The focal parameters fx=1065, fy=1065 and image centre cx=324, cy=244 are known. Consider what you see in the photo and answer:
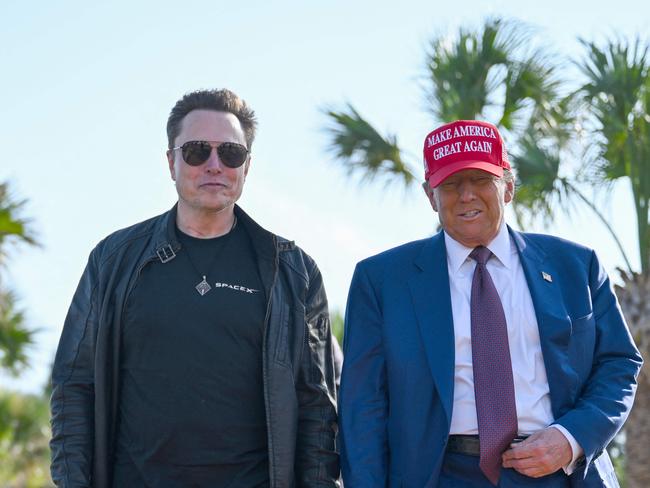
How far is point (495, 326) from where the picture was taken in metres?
3.98

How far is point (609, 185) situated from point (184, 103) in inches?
243

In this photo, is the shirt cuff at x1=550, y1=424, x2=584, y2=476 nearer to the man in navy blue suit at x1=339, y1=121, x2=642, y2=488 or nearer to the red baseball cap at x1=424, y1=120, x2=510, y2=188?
the man in navy blue suit at x1=339, y1=121, x2=642, y2=488

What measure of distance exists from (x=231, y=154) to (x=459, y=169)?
0.98m

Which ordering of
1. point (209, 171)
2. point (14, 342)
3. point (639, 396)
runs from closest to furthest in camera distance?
point (209, 171), point (639, 396), point (14, 342)

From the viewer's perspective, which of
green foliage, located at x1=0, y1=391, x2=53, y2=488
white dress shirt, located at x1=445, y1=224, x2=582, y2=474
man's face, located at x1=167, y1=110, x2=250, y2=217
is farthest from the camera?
green foliage, located at x1=0, y1=391, x2=53, y2=488

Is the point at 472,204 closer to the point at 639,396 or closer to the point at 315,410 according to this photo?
the point at 315,410

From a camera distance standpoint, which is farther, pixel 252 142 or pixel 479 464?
pixel 252 142

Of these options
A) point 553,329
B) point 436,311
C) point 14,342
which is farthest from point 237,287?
point 14,342

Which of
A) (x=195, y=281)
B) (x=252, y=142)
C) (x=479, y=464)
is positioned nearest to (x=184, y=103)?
(x=252, y=142)

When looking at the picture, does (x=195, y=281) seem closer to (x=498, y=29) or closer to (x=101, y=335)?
(x=101, y=335)

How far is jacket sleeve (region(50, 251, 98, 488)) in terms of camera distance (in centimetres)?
417

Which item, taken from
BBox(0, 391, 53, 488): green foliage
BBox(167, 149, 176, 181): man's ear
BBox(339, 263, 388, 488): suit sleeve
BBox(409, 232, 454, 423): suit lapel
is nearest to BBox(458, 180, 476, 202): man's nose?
BBox(409, 232, 454, 423): suit lapel

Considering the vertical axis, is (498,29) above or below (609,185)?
above

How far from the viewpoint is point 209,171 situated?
14.5ft
